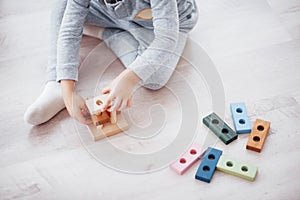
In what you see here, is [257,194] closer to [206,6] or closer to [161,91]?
[161,91]

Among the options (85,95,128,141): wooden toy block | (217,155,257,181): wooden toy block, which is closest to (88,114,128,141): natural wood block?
(85,95,128,141): wooden toy block

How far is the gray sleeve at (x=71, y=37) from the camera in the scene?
952 mm

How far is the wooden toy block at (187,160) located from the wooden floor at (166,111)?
0.5 inches

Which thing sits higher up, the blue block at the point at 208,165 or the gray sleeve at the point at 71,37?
the gray sleeve at the point at 71,37

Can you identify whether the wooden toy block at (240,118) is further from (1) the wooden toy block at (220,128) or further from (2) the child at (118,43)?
(2) the child at (118,43)

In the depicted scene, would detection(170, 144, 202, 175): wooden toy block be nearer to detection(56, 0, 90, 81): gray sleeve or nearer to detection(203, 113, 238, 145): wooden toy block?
detection(203, 113, 238, 145): wooden toy block

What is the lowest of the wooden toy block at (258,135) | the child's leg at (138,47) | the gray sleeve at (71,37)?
the wooden toy block at (258,135)

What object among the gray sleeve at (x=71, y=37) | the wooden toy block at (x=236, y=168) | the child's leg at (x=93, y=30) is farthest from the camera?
the child's leg at (x=93, y=30)

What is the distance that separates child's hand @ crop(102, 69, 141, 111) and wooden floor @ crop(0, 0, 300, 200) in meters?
0.07

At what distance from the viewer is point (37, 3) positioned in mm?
1220

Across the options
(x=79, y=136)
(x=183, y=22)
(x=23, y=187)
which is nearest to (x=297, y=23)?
(x=183, y=22)

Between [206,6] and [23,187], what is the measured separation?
2.09 feet

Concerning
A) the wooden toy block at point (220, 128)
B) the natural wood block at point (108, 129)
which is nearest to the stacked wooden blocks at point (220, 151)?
the wooden toy block at point (220, 128)

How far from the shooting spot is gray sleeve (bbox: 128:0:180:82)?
2.92 ft
